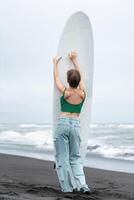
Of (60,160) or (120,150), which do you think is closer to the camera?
(60,160)

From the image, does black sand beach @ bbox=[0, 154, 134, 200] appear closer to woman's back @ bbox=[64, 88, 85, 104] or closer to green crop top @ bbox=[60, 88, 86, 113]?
green crop top @ bbox=[60, 88, 86, 113]

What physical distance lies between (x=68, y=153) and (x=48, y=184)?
4.26 feet

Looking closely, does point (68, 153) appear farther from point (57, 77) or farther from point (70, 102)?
point (57, 77)

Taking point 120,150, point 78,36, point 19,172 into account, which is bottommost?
point 120,150

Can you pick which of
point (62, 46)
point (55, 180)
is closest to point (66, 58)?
point (62, 46)

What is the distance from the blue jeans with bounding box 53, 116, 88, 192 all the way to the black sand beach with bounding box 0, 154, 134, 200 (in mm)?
183

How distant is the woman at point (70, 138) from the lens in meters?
5.75

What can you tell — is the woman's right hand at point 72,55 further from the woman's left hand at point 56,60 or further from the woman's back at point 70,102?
the woman's back at point 70,102

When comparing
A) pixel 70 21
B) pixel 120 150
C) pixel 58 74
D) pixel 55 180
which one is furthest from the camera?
pixel 120 150

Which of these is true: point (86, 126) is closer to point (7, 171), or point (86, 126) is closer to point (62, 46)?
point (62, 46)

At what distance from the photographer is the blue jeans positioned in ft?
18.9

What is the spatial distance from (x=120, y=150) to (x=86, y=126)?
10403 millimetres

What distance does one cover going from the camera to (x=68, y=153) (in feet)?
19.2

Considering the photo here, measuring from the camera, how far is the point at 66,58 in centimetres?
664
